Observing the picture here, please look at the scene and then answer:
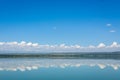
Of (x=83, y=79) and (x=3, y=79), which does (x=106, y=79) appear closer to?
(x=83, y=79)

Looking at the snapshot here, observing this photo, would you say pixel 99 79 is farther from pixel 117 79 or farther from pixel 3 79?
pixel 3 79

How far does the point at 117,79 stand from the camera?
1766cm

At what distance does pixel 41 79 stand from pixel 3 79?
2.62 m

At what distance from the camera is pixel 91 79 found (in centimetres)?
1797

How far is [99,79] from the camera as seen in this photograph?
58.5ft

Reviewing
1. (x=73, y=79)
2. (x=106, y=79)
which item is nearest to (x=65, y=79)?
(x=73, y=79)

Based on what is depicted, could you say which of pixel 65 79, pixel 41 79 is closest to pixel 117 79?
pixel 65 79

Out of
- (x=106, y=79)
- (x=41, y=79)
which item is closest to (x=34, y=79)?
(x=41, y=79)

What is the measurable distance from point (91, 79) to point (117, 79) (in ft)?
5.67

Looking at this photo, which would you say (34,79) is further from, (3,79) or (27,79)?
(3,79)

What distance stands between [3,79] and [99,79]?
6.59 m

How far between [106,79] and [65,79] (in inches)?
110

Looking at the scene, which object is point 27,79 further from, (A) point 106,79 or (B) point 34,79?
(A) point 106,79

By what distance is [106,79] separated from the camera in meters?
17.8
